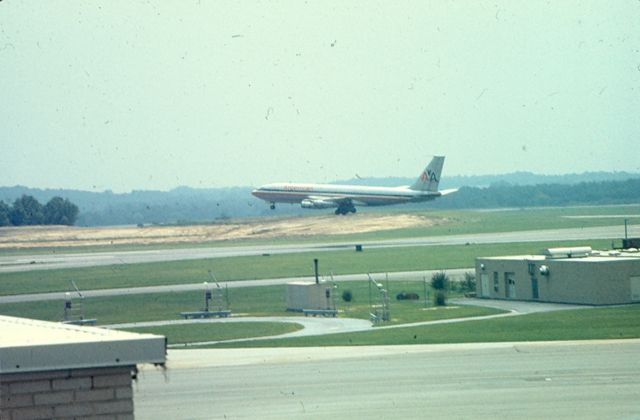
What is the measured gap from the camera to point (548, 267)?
65.2 metres

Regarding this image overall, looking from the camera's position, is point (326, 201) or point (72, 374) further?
point (326, 201)

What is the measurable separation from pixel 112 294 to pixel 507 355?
44.4m

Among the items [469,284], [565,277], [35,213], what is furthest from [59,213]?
[565,277]

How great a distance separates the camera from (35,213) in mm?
173375

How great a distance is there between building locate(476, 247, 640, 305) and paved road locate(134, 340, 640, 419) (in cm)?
1940

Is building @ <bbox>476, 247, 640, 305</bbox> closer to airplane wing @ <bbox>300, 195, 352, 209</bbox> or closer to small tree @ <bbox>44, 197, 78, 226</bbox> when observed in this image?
airplane wing @ <bbox>300, 195, 352, 209</bbox>

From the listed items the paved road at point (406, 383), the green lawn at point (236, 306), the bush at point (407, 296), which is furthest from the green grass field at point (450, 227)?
the paved road at point (406, 383)

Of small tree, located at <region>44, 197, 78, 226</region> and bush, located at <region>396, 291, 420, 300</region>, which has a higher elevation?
small tree, located at <region>44, 197, 78, 226</region>

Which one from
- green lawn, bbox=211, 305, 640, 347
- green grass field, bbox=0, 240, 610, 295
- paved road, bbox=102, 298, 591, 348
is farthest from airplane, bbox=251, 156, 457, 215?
green lawn, bbox=211, 305, 640, 347

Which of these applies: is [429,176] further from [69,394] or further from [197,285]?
[69,394]

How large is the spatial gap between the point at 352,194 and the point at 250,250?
992 inches

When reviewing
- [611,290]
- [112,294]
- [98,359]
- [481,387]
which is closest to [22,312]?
[112,294]

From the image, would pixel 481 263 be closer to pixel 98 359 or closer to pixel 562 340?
pixel 562 340

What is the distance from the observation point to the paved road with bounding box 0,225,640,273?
11288 centimetres
